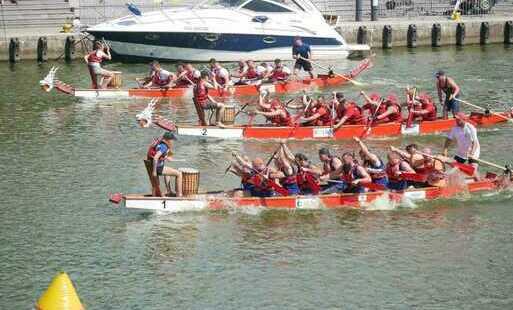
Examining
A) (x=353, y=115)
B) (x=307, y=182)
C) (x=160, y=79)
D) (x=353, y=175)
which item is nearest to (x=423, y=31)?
(x=160, y=79)

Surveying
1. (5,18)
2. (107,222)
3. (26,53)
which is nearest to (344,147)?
(107,222)

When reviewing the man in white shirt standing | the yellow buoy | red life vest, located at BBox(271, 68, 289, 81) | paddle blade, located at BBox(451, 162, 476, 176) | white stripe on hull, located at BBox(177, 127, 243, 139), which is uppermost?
red life vest, located at BBox(271, 68, 289, 81)

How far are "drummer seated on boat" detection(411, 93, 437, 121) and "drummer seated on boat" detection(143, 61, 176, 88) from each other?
28.6ft

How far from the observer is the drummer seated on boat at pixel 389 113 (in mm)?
28938

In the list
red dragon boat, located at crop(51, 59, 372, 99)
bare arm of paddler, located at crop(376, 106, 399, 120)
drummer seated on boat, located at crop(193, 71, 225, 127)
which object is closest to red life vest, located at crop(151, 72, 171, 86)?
red dragon boat, located at crop(51, 59, 372, 99)

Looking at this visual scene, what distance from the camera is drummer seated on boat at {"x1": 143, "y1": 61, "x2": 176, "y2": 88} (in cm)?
3441

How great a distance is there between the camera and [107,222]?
21906 millimetres

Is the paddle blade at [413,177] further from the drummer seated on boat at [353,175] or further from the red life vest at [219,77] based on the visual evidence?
the red life vest at [219,77]

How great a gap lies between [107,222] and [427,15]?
3124 centimetres

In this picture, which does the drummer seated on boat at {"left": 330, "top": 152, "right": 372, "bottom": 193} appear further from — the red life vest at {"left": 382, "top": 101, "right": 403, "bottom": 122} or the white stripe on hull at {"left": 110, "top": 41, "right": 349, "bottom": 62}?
the white stripe on hull at {"left": 110, "top": 41, "right": 349, "bottom": 62}

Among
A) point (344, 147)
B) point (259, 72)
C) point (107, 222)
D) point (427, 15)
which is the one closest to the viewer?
point (107, 222)

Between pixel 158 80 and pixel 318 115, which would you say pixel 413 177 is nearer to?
pixel 318 115

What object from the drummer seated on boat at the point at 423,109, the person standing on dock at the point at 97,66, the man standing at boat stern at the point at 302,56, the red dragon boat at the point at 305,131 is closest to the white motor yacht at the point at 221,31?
the man standing at boat stern at the point at 302,56

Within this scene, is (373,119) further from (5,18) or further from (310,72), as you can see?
(5,18)
